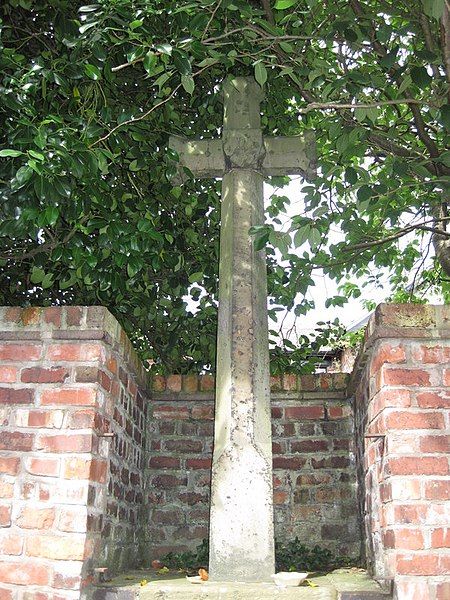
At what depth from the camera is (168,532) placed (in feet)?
11.4

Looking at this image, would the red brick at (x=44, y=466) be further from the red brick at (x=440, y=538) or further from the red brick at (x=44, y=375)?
the red brick at (x=440, y=538)

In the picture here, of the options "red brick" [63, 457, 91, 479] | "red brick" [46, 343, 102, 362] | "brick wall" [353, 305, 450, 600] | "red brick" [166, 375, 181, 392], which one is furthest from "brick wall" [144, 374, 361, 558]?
"red brick" [63, 457, 91, 479]

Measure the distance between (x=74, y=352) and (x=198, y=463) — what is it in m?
1.38

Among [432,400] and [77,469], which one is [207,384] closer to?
[77,469]

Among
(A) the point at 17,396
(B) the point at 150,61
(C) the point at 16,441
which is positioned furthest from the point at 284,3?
(C) the point at 16,441

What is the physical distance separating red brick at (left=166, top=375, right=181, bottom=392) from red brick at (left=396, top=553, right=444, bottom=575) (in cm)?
172

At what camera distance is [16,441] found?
2.46 m

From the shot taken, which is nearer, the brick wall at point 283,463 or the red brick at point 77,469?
the red brick at point 77,469

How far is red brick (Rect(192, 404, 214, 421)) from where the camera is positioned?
12.0 feet

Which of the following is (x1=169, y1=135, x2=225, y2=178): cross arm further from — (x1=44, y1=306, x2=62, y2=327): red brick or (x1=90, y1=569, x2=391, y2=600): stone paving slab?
(x1=90, y1=569, x2=391, y2=600): stone paving slab

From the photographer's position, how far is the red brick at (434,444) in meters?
2.38

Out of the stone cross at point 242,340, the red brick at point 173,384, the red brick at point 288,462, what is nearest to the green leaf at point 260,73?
the stone cross at point 242,340

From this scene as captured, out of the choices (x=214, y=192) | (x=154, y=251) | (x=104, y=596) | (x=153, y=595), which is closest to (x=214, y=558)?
(x=153, y=595)

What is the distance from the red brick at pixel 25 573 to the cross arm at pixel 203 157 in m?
1.98
